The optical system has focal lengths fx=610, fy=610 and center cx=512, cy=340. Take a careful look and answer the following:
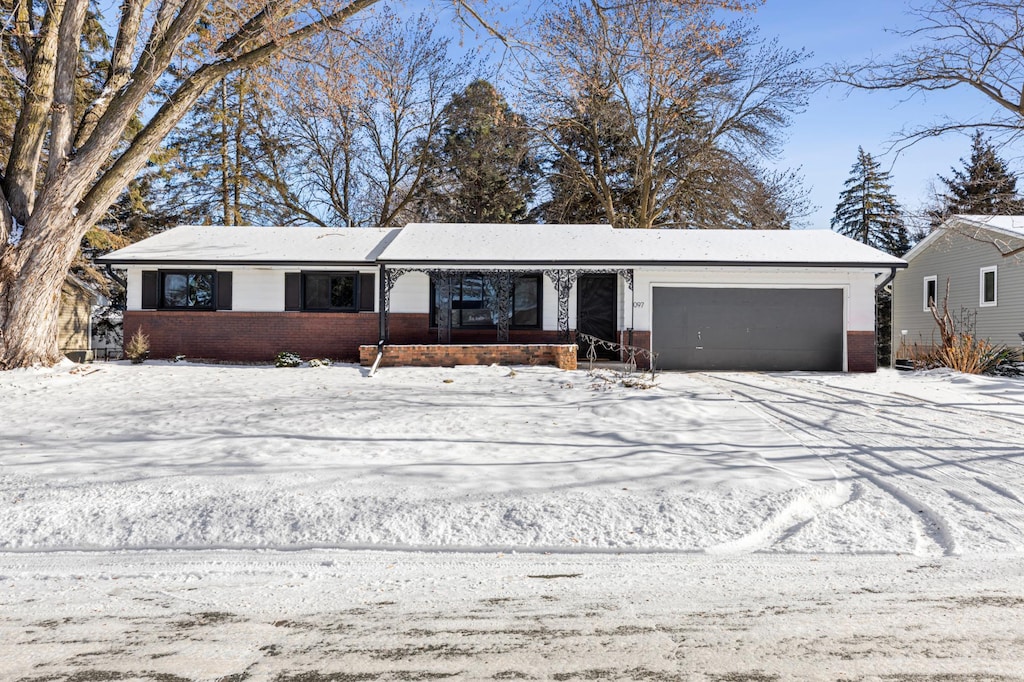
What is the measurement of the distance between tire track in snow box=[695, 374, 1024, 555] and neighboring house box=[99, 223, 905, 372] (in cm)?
493

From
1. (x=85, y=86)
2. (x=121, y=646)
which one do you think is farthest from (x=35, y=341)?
(x=85, y=86)

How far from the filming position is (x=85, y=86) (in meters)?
19.7

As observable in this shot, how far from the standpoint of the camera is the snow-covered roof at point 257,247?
52.4 feet

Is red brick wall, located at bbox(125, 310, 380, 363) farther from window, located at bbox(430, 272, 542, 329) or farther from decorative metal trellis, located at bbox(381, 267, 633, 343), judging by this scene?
window, located at bbox(430, 272, 542, 329)

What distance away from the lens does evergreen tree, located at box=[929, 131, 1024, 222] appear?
1609 centimetres

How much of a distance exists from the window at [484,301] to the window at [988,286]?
589 inches

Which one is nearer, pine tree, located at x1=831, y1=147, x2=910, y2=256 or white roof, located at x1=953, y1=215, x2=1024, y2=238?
white roof, located at x1=953, y1=215, x2=1024, y2=238

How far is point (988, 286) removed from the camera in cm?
1980

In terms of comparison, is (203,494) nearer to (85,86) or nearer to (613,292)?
(613,292)

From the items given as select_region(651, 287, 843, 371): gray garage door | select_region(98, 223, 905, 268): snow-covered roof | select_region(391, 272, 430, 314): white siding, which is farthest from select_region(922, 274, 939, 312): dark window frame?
select_region(391, 272, 430, 314): white siding

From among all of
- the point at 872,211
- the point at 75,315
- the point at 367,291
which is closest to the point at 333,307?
the point at 367,291

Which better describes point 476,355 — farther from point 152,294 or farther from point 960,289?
point 960,289

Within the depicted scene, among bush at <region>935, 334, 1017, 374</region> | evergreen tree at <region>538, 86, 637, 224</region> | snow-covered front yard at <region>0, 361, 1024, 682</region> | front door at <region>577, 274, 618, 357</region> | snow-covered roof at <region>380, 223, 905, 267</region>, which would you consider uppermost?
evergreen tree at <region>538, 86, 637, 224</region>

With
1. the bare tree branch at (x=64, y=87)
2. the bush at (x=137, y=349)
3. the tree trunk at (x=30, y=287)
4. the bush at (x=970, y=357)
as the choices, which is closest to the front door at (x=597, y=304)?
the bush at (x=970, y=357)
